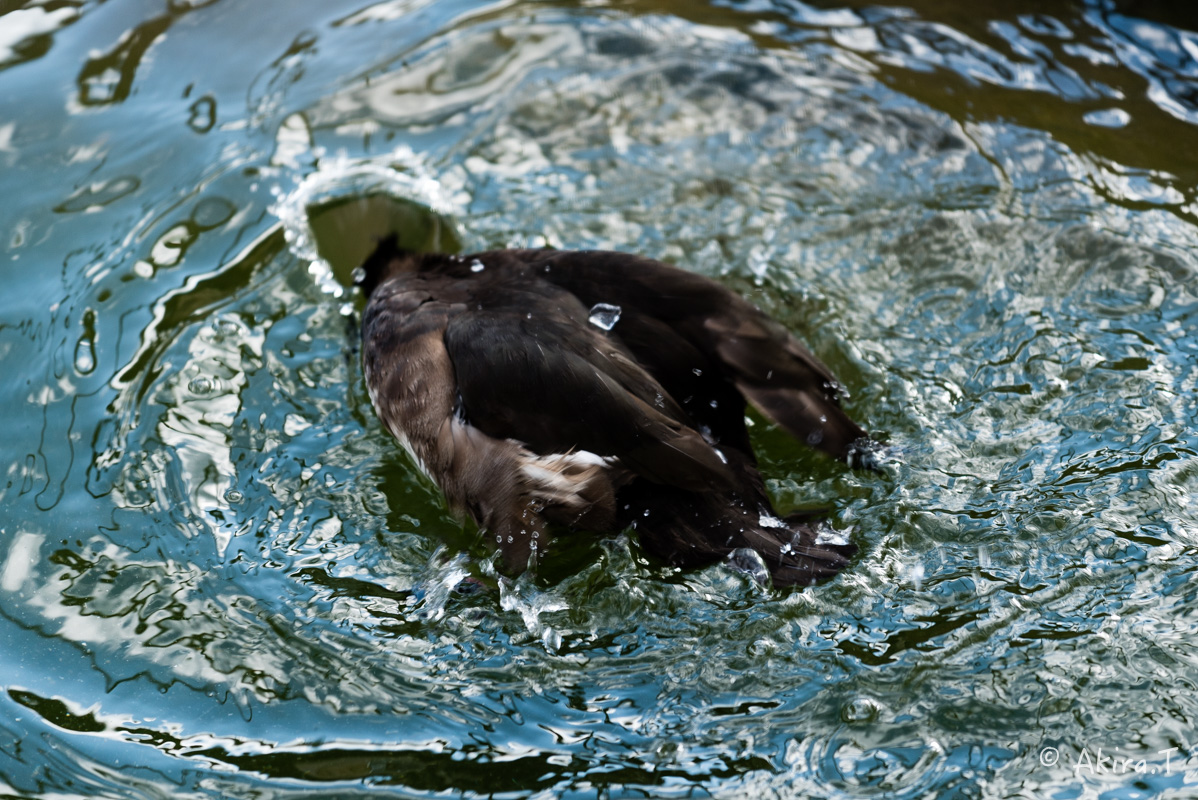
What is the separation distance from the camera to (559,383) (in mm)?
2900

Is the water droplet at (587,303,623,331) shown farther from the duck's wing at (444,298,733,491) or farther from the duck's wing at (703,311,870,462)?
the duck's wing at (703,311,870,462)

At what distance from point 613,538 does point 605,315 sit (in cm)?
71

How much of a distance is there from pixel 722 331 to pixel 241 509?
164cm

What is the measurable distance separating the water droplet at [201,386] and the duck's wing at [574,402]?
1206 mm

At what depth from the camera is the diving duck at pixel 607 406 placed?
2.90 metres

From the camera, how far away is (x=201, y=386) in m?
3.80

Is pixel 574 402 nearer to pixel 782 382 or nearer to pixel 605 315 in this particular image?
pixel 605 315

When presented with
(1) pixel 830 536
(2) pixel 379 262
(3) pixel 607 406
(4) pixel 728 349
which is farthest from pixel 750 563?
(2) pixel 379 262

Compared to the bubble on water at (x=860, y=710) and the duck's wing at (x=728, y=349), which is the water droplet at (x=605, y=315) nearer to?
the duck's wing at (x=728, y=349)

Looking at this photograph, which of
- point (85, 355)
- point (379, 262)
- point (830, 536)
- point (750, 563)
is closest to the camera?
point (750, 563)

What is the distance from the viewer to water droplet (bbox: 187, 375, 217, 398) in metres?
3.78

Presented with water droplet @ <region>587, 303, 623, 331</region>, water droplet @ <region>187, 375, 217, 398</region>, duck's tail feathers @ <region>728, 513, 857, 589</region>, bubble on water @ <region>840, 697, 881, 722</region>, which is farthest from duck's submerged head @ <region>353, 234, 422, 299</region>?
bubble on water @ <region>840, 697, 881, 722</region>

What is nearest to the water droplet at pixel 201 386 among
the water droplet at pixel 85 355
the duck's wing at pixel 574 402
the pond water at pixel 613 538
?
the pond water at pixel 613 538

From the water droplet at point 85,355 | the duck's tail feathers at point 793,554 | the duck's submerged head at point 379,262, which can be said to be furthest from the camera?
the duck's submerged head at point 379,262
